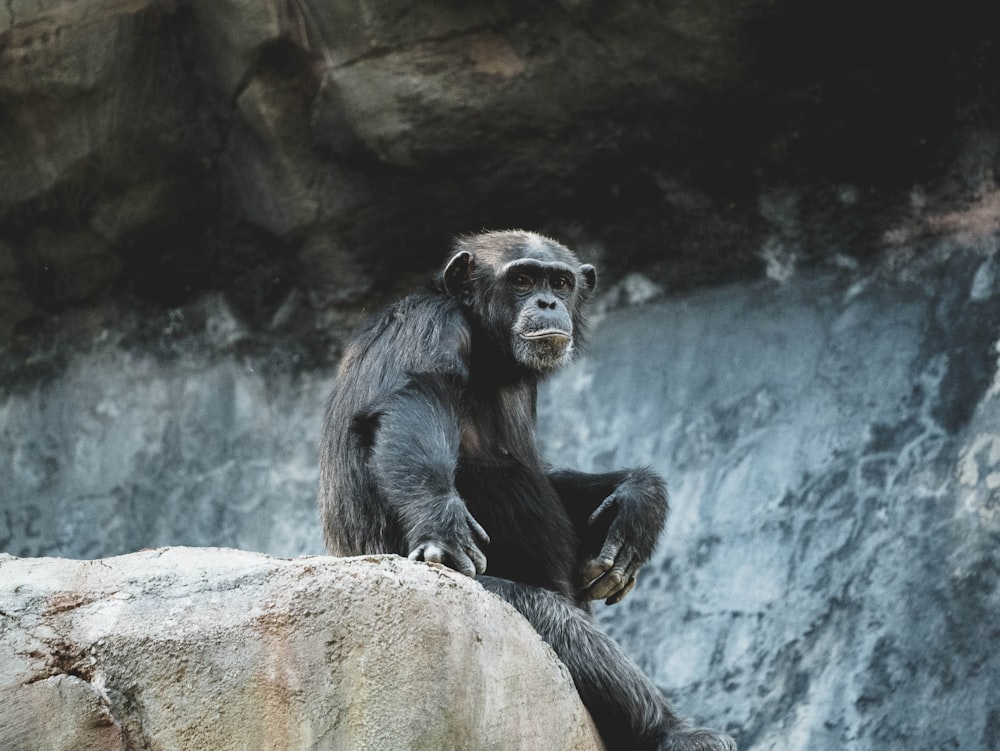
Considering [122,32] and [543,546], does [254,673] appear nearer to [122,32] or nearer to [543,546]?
[543,546]

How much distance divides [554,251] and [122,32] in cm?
295

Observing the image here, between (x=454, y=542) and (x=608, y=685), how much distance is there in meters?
0.67

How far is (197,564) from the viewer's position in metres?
4.42

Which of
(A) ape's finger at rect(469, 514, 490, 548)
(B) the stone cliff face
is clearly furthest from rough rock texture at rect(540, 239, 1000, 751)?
(A) ape's finger at rect(469, 514, 490, 548)

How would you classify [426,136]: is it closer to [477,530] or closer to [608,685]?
[477,530]

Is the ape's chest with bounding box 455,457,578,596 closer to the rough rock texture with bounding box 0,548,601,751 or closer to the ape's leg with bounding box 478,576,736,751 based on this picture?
the ape's leg with bounding box 478,576,736,751

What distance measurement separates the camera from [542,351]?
634cm

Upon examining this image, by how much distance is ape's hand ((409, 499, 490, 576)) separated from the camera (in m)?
5.18

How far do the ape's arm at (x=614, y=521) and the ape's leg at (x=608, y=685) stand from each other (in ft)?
2.00

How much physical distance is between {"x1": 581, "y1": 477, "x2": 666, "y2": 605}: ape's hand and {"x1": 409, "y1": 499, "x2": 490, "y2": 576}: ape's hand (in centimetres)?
79

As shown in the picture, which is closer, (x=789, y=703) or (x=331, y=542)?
(x=331, y=542)

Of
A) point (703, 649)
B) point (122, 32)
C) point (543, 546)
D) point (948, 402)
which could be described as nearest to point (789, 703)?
point (703, 649)

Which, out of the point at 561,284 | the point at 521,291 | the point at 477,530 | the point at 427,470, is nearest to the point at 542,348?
the point at 521,291

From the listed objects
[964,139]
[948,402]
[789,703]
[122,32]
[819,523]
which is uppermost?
[122,32]
